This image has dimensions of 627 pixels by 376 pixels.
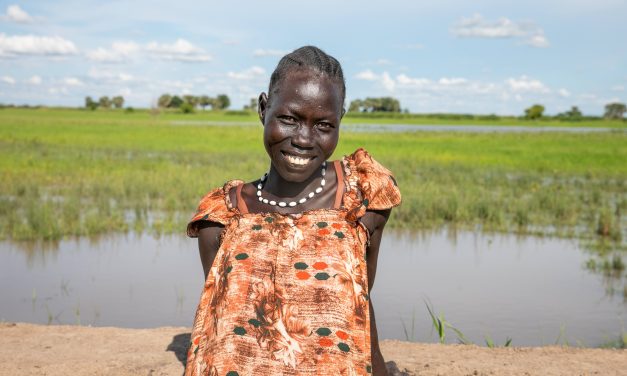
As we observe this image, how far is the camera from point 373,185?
2066mm

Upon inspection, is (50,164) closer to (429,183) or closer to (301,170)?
(429,183)

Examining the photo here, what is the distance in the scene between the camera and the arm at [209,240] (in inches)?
82.4

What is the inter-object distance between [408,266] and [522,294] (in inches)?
49.4

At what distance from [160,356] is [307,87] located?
2305mm

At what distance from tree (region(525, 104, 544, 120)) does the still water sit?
79212mm

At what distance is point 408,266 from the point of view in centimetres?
696

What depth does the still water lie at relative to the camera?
525 centimetres

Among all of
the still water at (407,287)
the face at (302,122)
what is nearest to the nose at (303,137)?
the face at (302,122)

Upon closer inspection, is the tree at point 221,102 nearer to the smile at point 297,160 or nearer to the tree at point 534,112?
the tree at point 534,112

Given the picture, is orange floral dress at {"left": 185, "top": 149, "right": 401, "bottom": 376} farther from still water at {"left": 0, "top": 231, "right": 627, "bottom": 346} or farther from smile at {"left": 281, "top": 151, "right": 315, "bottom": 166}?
still water at {"left": 0, "top": 231, "right": 627, "bottom": 346}

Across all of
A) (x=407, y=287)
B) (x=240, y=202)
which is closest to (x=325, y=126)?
(x=240, y=202)

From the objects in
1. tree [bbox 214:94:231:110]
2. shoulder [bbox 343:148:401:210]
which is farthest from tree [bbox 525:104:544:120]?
shoulder [bbox 343:148:401:210]

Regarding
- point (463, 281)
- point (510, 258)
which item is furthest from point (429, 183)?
point (463, 281)

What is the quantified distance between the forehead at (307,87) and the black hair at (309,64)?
14mm
